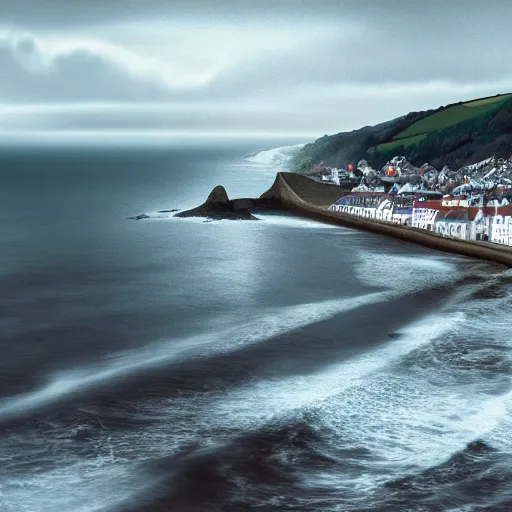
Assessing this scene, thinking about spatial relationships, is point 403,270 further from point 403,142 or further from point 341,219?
point 403,142

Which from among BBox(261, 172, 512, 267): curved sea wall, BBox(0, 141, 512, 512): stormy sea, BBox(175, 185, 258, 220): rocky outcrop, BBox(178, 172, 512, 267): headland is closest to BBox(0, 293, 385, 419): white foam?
BBox(0, 141, 512, 512): stormy sea

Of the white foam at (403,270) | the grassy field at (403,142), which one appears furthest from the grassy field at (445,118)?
the white foam at (403,270)

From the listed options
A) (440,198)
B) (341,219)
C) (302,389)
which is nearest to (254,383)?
(302,389)

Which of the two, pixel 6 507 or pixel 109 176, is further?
pixel 109 176

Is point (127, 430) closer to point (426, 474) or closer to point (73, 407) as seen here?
point (73, 407)

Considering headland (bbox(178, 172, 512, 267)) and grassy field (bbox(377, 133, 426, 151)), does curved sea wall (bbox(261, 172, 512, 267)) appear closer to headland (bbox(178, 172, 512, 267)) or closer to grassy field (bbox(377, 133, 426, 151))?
headland (bbox(178, 172, 512, 267))

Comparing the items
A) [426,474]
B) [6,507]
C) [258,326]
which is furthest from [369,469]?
[258,326]
